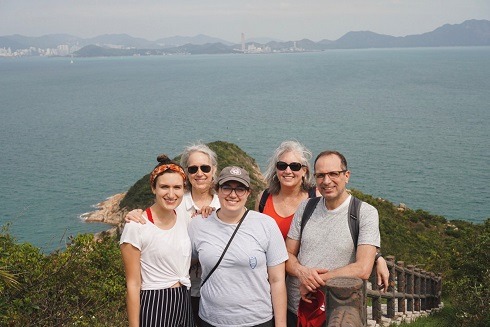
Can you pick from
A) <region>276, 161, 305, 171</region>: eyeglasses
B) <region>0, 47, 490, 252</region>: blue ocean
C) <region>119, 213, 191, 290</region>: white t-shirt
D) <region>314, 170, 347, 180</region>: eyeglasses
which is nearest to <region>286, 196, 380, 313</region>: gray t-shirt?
<region>314, 170, 347, 180</region>: eyeglasses

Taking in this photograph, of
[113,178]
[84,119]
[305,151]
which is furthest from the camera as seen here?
[84,119]

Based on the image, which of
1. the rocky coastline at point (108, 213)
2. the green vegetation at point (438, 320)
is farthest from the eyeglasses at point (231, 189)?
the rocky coastline at point (108, 213)

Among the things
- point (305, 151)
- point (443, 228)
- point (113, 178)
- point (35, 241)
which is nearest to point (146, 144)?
point (113, 178)

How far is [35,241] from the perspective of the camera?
36.1 metres

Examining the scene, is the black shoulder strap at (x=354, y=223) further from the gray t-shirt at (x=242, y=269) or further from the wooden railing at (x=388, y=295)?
the wooden railing at (x=388, y=295)

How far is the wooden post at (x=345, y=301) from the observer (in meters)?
2.86

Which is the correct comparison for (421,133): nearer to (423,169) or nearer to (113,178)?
(423,169)

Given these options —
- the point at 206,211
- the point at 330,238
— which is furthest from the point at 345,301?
the point at 206,211

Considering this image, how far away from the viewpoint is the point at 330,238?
13.2 feet

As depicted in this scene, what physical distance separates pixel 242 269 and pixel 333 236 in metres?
0.74

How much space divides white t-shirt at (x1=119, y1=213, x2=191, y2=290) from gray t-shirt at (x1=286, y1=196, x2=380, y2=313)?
95cm

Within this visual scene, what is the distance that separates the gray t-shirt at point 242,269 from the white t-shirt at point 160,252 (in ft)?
0.69

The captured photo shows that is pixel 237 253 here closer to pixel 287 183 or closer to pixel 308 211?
pixel 308 211

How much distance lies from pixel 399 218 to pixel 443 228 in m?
3.02
